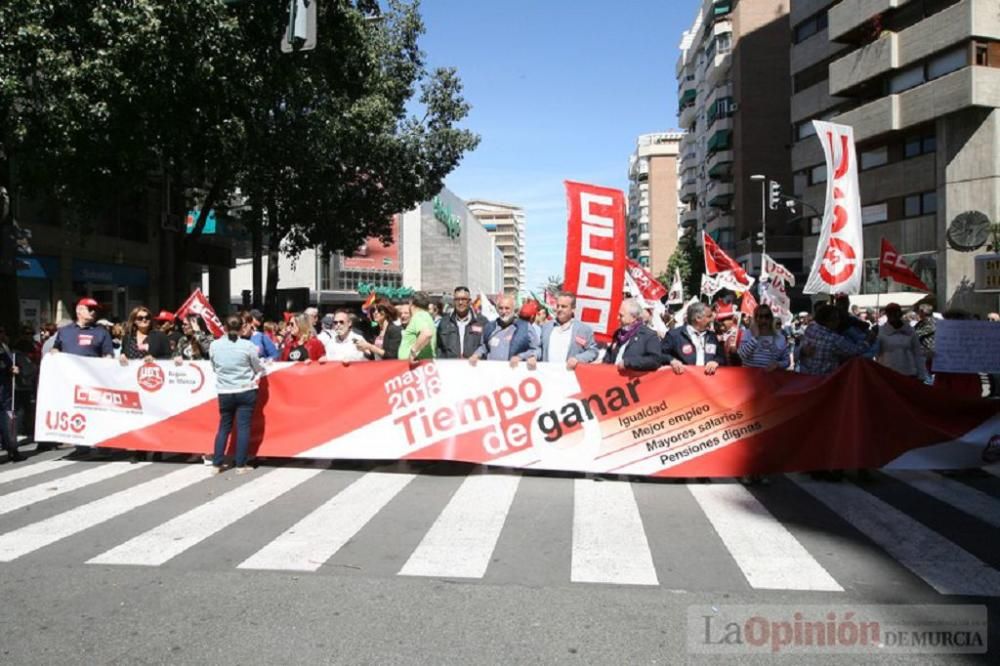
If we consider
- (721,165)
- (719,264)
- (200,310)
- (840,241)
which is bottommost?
(200,310)

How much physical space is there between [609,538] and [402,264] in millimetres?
88694

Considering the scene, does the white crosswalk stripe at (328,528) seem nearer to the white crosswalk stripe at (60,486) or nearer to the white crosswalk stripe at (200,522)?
the white crosswalk stripe at (200,522)

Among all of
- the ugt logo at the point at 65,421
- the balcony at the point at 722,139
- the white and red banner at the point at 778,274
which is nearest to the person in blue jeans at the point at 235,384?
the ugt logo at the point at 65,421

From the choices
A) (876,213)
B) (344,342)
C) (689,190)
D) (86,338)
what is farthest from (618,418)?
(689,190)

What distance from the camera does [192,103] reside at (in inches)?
626

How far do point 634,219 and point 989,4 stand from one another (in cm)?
11511

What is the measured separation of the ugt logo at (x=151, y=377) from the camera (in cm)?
932

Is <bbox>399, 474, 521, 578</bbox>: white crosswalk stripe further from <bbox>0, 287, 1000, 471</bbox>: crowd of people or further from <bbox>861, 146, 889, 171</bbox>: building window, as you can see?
<bbox>861, 146, 889, 171</bbox>: building window

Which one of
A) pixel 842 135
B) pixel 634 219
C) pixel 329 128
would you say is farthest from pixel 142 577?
pixel 634 219

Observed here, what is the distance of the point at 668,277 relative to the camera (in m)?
91.1

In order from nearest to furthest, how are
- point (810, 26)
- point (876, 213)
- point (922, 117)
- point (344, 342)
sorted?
point (344, 342), point (922, 117), point (876, 213), point (810, 26)

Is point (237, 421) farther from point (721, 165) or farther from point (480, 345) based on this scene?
point (721, 165)

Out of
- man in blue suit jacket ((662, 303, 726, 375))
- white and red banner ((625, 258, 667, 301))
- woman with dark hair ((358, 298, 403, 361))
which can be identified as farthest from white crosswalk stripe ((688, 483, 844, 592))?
white and red banner ((625, 258, 667, 301))

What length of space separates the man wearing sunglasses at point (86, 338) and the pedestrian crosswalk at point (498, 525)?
5.56 ft
